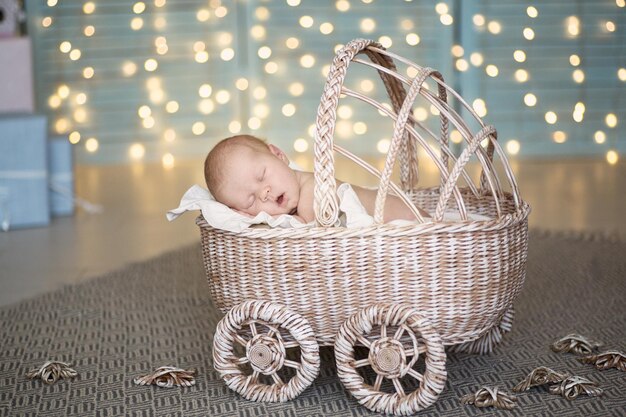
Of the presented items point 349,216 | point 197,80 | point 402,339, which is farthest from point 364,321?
point 197,80

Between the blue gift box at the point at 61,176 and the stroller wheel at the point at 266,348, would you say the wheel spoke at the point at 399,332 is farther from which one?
the blue gift box at the point at 61,176

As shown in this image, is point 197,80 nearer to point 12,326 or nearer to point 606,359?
point 12,326

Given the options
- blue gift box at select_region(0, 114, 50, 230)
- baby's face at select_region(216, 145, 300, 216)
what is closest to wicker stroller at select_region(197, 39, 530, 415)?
baby's face at select_region(216, 145, 300, 216)

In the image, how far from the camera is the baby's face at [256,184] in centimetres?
155

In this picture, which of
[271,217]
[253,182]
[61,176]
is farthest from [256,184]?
[61,176]

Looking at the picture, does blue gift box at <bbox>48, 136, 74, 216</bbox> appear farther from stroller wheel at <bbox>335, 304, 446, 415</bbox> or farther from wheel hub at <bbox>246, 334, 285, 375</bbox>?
stroller wheel at <bbox>335, 304, 446, 415</bbox>

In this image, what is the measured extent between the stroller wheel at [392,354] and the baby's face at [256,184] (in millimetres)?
314

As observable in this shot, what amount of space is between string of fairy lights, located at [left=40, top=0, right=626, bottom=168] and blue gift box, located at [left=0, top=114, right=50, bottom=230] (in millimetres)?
1322

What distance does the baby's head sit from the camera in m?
1.55

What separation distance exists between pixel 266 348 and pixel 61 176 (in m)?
2.00

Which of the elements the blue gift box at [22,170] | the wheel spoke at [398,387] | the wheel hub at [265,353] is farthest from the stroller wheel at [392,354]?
the blue gift box at [22,170]

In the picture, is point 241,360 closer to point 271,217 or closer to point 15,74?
point 271,217

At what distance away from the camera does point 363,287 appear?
4.54 feet

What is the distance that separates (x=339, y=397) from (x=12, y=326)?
2.89ft
